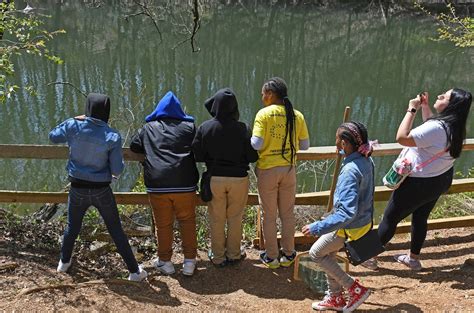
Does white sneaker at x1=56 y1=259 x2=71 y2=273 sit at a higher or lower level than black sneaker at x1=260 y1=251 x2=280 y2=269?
higher

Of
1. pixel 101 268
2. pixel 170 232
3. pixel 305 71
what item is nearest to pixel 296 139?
pixel 170 232

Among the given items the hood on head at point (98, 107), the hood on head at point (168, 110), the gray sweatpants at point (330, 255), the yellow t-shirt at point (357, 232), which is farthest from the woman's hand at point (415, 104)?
the hood on head at point (98, 107)

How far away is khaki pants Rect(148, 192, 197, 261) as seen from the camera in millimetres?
3928

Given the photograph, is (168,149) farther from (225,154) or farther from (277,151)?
(277,151)

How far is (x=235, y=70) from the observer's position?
19656mm

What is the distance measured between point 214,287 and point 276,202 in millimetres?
829

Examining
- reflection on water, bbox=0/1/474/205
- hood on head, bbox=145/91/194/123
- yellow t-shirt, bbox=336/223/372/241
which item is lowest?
reflection on water, bbox=0/1/474/205

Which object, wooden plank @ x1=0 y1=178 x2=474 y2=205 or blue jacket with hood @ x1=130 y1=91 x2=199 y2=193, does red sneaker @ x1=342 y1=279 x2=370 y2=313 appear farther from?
blue jacket with hood @ x1=130 y1=91 x2=199 y2=193

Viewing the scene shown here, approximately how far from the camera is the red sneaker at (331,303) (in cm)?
360

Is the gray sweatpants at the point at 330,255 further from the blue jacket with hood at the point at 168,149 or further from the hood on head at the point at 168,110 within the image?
the hood on head at the point at 168,110

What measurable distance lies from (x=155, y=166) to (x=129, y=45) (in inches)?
750

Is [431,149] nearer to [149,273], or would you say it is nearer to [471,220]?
[471,220]

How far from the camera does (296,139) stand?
395cm

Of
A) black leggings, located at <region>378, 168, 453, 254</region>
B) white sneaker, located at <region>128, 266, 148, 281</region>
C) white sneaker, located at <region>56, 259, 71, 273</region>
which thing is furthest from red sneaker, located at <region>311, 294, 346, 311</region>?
white sneaker, located at <region>56, 259, 71, 273</region>
